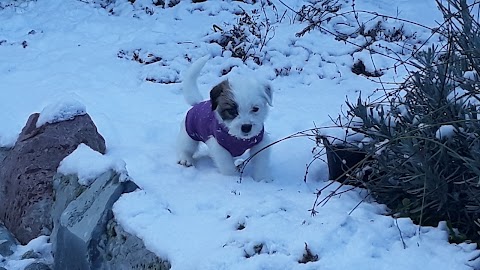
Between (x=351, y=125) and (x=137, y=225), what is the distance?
4.77 feet

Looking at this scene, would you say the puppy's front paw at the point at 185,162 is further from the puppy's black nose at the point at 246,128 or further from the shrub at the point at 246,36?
the shrub at the point at 246,36

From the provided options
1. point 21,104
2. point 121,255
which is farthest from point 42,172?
point 21,104

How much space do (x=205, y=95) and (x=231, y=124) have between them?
2.58m

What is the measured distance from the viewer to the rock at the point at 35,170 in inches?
194

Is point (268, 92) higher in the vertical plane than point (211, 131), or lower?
higher

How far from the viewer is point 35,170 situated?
505 cm

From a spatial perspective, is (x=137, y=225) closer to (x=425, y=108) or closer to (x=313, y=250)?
(x=313, y=250)

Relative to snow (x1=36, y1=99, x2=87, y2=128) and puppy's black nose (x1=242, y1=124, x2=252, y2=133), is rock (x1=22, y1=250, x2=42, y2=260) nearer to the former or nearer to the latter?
snow (x1=36, y1=99, x2=87, y2=128)

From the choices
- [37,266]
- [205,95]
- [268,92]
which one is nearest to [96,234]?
[37,266]

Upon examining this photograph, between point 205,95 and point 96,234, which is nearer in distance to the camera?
point 96,234

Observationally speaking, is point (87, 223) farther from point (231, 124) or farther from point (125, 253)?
point (231, 124)

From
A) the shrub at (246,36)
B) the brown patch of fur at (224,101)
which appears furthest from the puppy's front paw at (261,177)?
the shrub at (246,36)

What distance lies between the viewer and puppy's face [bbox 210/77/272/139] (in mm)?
4332

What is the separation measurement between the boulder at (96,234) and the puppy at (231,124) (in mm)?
650
